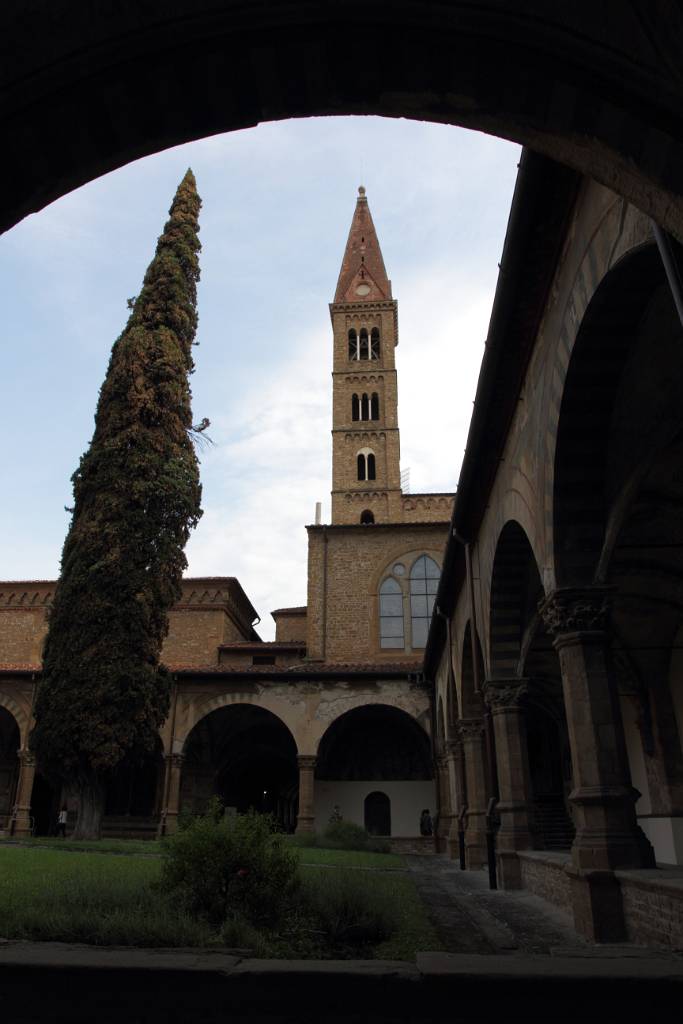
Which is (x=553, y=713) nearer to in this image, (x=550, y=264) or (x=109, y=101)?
(x=550, y=264)

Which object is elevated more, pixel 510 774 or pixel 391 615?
pixel 391 615

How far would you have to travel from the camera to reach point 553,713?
18.9 m

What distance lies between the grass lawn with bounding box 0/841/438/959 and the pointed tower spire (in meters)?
37.5

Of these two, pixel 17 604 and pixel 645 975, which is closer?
pixel 645 975

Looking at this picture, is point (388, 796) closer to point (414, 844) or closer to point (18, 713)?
point (414, 844)

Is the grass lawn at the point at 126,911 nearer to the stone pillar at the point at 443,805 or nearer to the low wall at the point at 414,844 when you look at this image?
the stone pillar at the point at 443,805

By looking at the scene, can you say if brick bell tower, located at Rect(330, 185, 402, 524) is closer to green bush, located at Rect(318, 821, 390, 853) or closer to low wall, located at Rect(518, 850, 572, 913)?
green bush, located at Rect(318, 821, 390, 853)

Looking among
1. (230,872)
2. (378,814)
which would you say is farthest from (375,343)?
(230,872)

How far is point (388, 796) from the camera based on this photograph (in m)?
25.6

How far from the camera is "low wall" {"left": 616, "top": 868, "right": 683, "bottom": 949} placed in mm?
5109

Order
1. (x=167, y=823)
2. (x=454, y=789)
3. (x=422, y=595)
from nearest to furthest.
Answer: (x=454, y=789) → (x=167, y=823) → (x=422, y=595)

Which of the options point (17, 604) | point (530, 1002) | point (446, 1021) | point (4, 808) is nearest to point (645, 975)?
point (530, 1002)

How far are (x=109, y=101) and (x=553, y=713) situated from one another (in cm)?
1843

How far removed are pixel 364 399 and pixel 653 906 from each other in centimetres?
3430
